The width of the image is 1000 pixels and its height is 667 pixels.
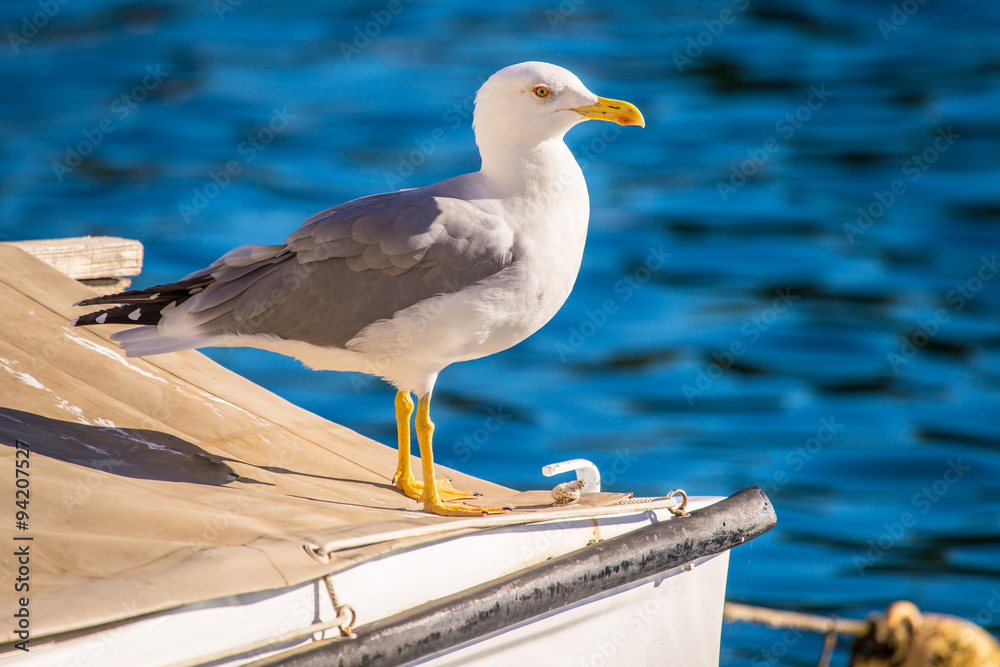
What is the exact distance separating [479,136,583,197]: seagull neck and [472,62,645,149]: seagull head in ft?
0.08

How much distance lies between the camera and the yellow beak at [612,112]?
11.6 feet

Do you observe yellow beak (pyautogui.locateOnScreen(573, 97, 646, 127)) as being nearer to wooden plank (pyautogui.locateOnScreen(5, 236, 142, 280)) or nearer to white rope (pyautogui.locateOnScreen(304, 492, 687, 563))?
white rope (pyautogui.locateOnScreen(304, 492, 687, 563))

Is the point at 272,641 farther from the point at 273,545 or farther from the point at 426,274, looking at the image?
the point at 426,274

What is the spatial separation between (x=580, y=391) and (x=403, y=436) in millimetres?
5004

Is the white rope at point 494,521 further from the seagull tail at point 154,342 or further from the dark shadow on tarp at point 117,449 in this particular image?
the seagull tail at point 154,342

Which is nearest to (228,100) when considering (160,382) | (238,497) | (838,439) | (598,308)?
(598,308)

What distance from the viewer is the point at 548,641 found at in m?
3.07

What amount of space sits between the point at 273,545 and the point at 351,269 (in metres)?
1.13

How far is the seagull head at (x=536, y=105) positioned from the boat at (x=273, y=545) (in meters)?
1.11

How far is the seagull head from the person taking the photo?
11.5ft

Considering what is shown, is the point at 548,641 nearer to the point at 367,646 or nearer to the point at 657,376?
the point at 367,646

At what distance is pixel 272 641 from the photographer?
246cm

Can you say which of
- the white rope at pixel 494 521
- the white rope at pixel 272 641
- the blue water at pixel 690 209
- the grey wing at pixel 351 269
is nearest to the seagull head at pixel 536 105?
the grey wing at pixel 351 269

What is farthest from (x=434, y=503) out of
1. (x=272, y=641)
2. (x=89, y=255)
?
(x=89, y=255)
